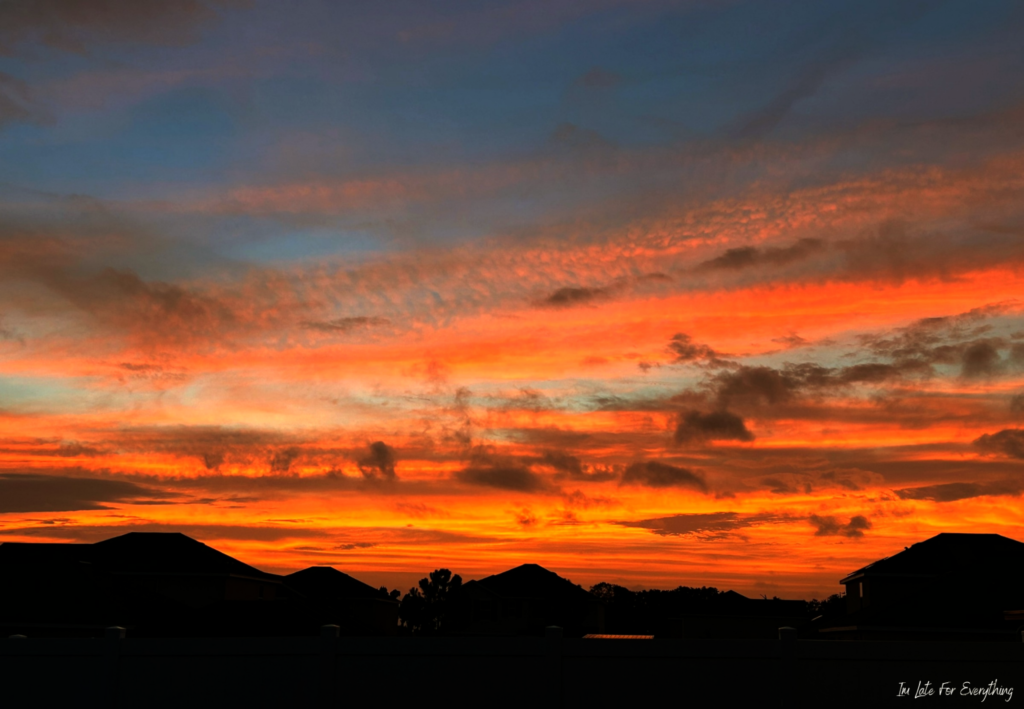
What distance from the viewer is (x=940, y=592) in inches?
1934

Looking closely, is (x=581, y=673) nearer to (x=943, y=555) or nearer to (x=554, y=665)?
(x=554, y=665)

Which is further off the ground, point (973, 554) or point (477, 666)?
point (973, 554)

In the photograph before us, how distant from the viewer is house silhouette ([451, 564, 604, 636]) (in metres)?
88.8

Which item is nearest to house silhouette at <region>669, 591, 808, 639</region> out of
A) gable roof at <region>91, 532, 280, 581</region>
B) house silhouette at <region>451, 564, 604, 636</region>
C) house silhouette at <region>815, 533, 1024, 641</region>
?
house silhouette at <region>451, 564, 604, 636</region>

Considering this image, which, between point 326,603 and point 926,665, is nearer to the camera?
point 926,665

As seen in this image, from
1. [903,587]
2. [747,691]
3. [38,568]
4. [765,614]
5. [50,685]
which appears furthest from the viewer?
[765,614]

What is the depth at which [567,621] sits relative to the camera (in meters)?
90.7

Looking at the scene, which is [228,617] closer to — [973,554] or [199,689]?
[199,689]

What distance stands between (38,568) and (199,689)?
28342mm

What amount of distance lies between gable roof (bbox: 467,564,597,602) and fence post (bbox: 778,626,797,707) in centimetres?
6859

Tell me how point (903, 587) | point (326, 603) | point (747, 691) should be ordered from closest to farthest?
point (747, 691) → point (903, 587) → point (326, 603)

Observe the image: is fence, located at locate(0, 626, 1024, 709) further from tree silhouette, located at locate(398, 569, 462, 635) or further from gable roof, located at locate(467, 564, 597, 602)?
tree silhouette, located at locate(398, 569, 462, 635)

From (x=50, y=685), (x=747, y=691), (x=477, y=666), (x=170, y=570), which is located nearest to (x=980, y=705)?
(x=747, y=691)

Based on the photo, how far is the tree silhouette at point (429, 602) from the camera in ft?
427
